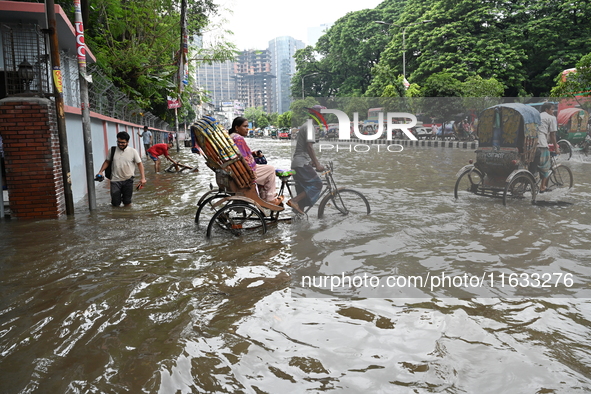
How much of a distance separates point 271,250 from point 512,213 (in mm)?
4383

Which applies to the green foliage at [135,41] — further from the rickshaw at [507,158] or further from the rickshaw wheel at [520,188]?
the rickshaw wheel at [520,188]

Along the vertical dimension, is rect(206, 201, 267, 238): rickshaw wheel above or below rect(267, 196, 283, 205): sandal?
below

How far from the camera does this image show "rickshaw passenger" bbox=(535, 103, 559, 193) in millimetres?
8320

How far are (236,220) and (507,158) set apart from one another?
198 inches

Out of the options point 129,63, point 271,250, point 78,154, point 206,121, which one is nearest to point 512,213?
point 271,250

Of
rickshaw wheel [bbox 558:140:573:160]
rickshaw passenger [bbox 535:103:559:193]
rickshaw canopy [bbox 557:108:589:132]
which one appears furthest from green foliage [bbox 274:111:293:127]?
rickshaw passenger [bbox 535:103:559:193]

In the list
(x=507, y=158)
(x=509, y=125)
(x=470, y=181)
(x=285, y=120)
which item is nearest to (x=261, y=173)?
(x=470, y=181)

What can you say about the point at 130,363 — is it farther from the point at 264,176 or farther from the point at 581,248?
the point at 581,248

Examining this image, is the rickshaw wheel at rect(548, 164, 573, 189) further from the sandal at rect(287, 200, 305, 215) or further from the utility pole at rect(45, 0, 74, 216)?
the utility pole at rect(45, 0, 74, 216)

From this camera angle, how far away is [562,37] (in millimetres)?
31719

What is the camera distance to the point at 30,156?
7.26 meters

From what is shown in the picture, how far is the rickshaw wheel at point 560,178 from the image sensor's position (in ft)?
29.1

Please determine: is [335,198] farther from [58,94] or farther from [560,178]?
[560,178]

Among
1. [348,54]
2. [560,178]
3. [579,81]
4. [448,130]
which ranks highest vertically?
[348,54]
